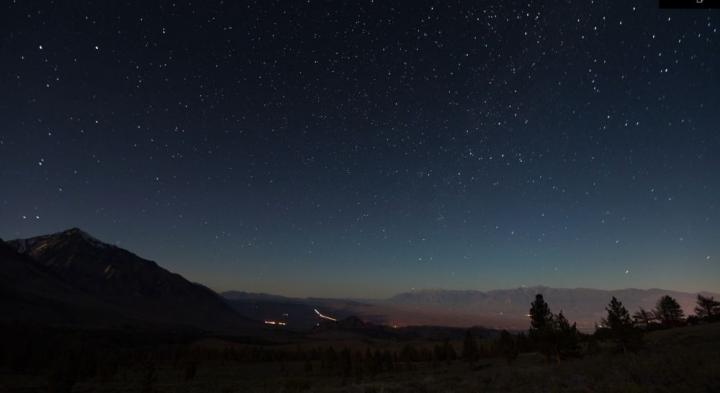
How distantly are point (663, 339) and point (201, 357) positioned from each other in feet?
400

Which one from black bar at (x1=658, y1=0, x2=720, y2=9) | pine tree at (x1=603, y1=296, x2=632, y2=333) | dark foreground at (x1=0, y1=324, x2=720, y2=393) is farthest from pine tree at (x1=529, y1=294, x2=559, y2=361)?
black bar at (x1=658, y1=0, x2=720, y2=9)

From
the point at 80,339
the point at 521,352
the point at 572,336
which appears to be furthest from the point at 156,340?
the point at 572,336

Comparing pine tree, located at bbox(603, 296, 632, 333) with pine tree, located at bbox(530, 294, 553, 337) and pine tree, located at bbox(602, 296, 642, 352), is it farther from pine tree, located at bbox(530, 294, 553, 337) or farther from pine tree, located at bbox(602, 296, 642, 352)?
pine tree, located at bbox(530, 294, 553, 337)

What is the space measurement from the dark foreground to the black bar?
12.5 metres

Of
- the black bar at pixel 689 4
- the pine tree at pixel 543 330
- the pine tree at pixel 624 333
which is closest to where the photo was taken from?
the black bar at pixel 689 4

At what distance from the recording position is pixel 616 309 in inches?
1852

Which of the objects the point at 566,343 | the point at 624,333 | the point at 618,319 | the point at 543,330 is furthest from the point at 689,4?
the point at 618,319

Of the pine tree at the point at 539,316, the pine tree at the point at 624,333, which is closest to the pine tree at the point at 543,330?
the pine tree at the point at 539,316

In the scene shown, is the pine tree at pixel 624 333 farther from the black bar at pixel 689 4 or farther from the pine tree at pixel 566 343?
the black bar at pixel 689 4

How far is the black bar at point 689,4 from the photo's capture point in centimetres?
1205

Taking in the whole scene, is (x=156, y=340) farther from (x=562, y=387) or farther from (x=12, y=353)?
(x=562, y=387)

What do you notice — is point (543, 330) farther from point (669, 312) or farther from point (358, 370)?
point (669, 312)

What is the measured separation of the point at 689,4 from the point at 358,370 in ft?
243

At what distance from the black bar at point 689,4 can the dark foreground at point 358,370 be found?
12505 mm
